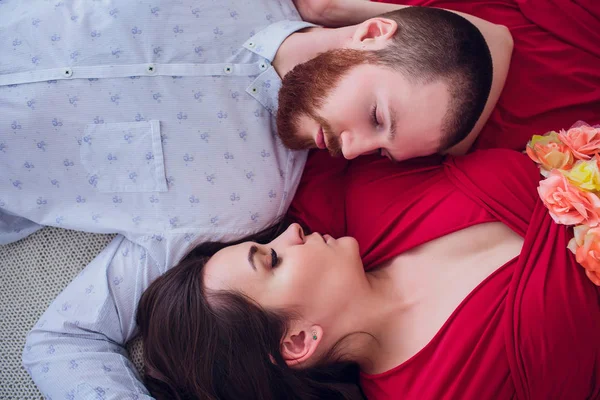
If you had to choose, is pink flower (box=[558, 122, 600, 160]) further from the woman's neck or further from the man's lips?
the man's lips

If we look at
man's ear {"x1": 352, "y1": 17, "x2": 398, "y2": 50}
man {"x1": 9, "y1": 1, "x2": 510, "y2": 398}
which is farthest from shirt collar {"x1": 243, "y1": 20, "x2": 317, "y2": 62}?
man's ear {"x1": 352, "y1": 17, "x2": 398, "y2": 50}

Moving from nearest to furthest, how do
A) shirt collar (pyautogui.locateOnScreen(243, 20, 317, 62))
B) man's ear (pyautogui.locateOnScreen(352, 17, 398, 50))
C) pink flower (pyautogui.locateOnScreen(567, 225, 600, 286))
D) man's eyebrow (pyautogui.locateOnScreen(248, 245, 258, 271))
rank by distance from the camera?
pink flower (pyautogui.locateOnScreen(567, 225, 600, 286)) → man's eyebrow (pyautogui.locateOnScreen(248, 245, 258, 271)) → man's ear (pyautogui.locateOnScreen(352, 17, 398, 50)) → shirt collar (pyautogui.locateOnScreen(243, 20, 317, 62))

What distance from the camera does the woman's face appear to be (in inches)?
49.9

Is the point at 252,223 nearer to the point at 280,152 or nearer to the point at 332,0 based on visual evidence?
the point at 280,152

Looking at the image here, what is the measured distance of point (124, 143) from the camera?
1.42 metres

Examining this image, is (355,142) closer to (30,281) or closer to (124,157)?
(124,157)

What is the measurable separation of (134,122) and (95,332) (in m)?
0.59

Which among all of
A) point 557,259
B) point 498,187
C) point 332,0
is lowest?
point 557,259

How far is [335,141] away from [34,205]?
0.88 meters

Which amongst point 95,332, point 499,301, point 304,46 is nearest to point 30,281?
point 95,332

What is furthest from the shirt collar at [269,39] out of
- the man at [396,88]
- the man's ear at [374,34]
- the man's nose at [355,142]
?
the man's nose at [355,142]

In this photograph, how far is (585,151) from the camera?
1.33 metres

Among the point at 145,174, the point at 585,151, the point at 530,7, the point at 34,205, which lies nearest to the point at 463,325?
the point at 585,151

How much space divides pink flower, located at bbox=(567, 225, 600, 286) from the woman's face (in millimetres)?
529
